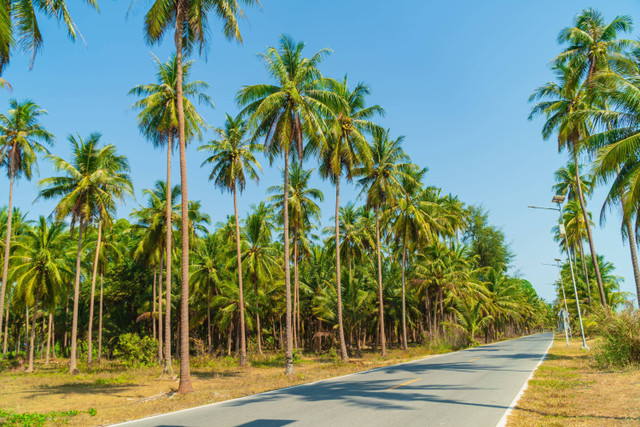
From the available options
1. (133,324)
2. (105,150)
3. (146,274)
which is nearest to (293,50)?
(105,150)

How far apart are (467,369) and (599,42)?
59.6 ft

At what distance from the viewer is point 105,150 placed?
86.2 feet

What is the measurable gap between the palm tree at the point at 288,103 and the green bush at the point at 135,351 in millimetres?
13081

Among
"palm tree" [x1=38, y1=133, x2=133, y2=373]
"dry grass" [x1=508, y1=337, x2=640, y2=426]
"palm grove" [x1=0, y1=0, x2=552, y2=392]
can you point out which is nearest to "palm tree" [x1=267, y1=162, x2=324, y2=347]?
"palm grove" [x1=0, y1=0, x2=552, y2=392]

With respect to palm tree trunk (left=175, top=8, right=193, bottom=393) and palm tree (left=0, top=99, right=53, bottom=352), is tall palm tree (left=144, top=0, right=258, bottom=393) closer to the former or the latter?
palm tree trunk (left=175, top=8, right=193, bottom=393)

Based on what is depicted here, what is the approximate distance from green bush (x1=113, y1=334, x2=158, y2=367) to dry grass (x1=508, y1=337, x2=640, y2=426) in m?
22.7

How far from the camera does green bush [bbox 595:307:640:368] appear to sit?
49.0 ft

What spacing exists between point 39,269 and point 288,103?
72.7 feet

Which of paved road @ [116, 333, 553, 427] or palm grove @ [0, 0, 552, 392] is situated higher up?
palm grove @ [0, 0, 552, 392]

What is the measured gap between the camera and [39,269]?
1118 inches

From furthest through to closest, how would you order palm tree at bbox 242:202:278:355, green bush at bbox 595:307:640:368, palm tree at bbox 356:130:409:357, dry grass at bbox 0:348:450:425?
palm tree at bbox 242:202:278:355 → palm tree at bbox 356:130:409:357 → green bush at bbox 595:307:640:368 → dry grass at bbox 0:348:450:425

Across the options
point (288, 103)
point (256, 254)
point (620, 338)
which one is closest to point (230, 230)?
point (256, 254)

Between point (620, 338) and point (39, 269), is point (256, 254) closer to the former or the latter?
point (39, 269)

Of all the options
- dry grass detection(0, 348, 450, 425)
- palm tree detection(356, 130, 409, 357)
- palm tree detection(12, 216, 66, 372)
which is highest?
palm tree detection(356, 130, 409, 357)
